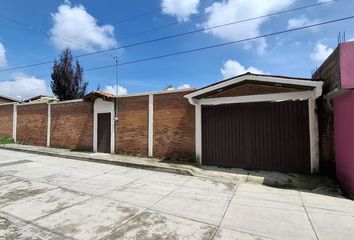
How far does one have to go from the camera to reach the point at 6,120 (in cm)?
1753

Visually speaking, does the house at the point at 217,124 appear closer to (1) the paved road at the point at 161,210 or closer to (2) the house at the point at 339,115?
(2) the house at the point at 339,115

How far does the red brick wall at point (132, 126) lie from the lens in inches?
436

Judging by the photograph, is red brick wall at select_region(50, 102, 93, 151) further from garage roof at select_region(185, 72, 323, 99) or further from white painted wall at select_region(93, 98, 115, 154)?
garage roof at select_region(185, 72, 323, 99)

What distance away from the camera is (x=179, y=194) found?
19.9 feet

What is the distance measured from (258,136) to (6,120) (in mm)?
18331

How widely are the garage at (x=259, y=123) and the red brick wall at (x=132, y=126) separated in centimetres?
282

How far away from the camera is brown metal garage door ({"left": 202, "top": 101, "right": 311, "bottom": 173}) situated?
786 centimetres

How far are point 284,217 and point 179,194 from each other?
2.52 m

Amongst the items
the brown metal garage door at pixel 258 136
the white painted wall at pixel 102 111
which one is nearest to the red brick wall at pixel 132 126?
the white painted wall at pixel 102 111

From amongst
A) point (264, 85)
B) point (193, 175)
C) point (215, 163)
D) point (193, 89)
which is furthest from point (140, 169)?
point (264, 85)

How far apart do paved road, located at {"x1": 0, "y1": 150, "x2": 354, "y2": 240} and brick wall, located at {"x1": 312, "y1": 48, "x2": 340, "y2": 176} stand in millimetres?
1888

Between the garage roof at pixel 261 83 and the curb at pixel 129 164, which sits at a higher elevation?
the garage roof at pixel 261 83

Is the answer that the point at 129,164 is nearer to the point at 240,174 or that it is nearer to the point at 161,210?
the point at 240,174

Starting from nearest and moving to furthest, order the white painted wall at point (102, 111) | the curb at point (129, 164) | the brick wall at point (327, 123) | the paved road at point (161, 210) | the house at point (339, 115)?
1. the paved road at point (161, 210)
2. the house at point (339, 115)
3. the brick wall at point (327, 123)
4. the curb at point (129, 164)
5. the white painted wall at point (102, 111)
